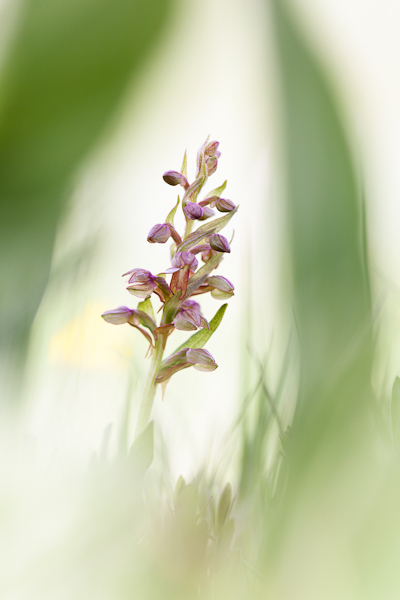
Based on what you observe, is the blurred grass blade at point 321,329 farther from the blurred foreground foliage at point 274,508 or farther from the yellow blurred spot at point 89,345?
the yellow blurred spot at point 89,345

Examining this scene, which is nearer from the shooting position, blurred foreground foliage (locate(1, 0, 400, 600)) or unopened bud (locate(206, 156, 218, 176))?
blurred foreground foliage (locate(1, 0, 400, 600))

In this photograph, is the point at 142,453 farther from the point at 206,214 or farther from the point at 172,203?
the point at 172,203

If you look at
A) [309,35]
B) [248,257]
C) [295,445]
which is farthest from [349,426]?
[309,35]

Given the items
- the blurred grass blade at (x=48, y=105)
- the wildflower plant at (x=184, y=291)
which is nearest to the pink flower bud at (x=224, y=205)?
the wildflower plant at (x=184, y=291)

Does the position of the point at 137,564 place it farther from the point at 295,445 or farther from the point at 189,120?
the point at 189,120

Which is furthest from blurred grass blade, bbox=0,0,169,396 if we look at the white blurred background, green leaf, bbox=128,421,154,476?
green leaf, bbox=128,421,154,476

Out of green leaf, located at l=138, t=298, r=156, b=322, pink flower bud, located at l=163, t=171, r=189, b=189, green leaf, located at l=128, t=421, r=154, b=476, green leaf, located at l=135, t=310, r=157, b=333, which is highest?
pink flower bud, located at l=163, t=171, r=189, b=189

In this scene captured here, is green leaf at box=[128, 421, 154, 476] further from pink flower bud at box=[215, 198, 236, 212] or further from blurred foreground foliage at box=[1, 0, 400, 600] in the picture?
pink flower bud at box=[215, 198, 236, 212]

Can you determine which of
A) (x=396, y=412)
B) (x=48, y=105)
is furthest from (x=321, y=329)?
(x=48, y=105)
